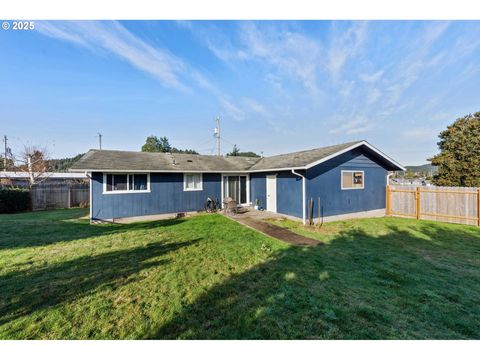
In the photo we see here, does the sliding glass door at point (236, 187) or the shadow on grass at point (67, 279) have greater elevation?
the sliding glass door at point (236, 187)

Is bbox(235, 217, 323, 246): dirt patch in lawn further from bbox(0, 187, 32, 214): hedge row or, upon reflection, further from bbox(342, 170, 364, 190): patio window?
bbox(0, 187, 32, 214): hedge row

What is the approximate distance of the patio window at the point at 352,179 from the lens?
10.7 meters

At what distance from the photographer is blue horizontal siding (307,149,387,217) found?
996 cm

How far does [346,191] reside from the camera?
10.7 meters

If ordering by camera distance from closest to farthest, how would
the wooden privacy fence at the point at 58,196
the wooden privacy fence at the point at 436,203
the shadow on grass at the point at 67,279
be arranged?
the shadow on grass at the point at 67,279, the wooden privacy fence at the point at 436,203, the wooden privacy fence at the point at 58,196

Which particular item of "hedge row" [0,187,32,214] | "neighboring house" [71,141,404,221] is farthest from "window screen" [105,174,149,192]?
"hedge row" [0,187,32,214]

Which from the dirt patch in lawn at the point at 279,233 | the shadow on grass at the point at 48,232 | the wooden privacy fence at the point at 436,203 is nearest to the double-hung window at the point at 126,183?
the shadow on grass at the point at 48,232

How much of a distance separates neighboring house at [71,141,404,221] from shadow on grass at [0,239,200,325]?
203 inches

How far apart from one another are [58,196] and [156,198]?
9372mm

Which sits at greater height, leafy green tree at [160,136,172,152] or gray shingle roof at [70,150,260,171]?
leafy green tree at [160,136,172,152]

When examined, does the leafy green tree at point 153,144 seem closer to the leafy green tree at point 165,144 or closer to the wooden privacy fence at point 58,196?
the leafy green tree at point 165,144

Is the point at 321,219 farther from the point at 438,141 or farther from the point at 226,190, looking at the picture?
the point at 438,141

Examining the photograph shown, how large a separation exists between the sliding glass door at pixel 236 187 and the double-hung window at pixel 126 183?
4.49 meters

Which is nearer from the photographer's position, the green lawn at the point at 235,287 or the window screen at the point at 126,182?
the green lawn at the point at 235,287
